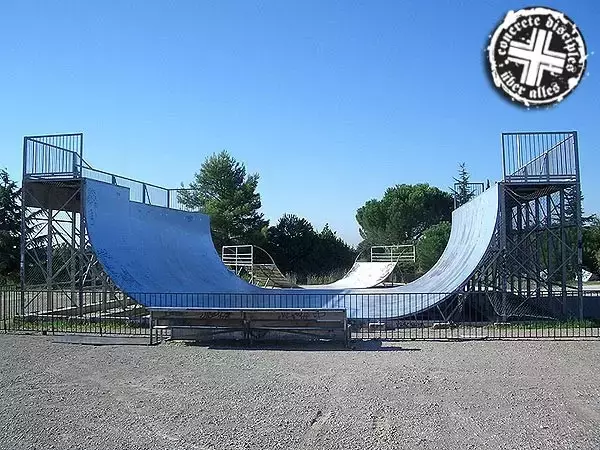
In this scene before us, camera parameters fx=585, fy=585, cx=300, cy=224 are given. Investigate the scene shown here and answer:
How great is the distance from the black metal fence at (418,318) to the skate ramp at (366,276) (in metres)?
14.0

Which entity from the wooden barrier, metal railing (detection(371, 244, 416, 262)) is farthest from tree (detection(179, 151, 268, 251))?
Answer: the wooden barrier

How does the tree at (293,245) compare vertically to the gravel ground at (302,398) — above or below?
above

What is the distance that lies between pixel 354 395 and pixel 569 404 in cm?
230

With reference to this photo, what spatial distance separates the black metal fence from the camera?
12.3 metres

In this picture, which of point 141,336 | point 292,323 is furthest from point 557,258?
point 141,336

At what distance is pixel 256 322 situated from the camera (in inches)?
429

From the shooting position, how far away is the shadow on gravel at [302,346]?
10227 mm

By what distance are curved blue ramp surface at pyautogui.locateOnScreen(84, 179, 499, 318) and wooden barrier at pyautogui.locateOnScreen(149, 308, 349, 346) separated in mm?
2356

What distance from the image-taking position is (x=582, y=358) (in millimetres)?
9039

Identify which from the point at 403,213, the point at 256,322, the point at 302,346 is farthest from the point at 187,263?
the point at 403,213

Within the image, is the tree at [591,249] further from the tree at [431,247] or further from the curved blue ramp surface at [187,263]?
the curved blue ramp surface at [187,263]

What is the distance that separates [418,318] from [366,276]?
62.4 feet

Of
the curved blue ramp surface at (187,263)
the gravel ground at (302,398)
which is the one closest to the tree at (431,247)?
the curved blue ramp surface at (187,263)

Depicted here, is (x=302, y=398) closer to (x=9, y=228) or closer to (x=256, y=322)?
(x=256, y=322)
